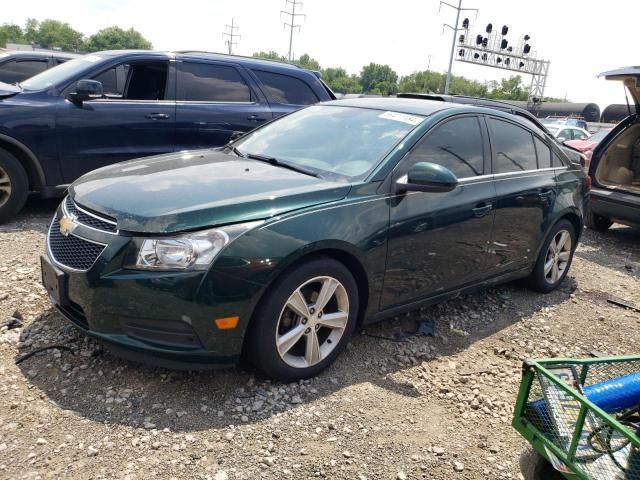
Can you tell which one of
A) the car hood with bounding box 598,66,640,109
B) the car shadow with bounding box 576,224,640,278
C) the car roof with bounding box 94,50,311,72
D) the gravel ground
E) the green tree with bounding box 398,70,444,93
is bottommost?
the gravel ground

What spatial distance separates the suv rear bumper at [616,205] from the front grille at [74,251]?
6.61m

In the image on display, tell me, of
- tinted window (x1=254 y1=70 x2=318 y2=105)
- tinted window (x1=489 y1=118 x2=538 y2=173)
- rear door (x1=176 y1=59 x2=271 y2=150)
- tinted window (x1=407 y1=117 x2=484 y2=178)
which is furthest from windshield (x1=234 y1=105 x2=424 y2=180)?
tinted window (x1=254 y1=70 x2=318 y2=105)

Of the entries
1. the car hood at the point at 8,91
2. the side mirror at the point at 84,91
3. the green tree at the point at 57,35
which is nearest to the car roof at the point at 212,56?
the side mirror at the point at 84,91

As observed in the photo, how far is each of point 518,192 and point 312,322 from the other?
7.15ft

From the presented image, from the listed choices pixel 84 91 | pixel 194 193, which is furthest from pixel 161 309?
pixel 84 91

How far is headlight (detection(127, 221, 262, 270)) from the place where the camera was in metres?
2.65

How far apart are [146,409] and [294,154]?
1879 mm

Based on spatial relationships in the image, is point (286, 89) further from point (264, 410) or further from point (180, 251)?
point (264, 410)

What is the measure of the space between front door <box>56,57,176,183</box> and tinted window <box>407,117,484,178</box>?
11.0ft

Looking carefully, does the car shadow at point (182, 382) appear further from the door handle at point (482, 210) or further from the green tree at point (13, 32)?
the green tree at point (13, 32)

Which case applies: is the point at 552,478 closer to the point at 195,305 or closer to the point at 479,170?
the point at 195,305

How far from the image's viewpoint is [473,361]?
3.69 metres

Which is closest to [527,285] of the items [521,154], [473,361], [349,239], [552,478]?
[521,154]

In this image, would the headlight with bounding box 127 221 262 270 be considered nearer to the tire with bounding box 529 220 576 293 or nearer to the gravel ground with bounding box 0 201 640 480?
the gravel ground with bounding box 0 201 640 480
